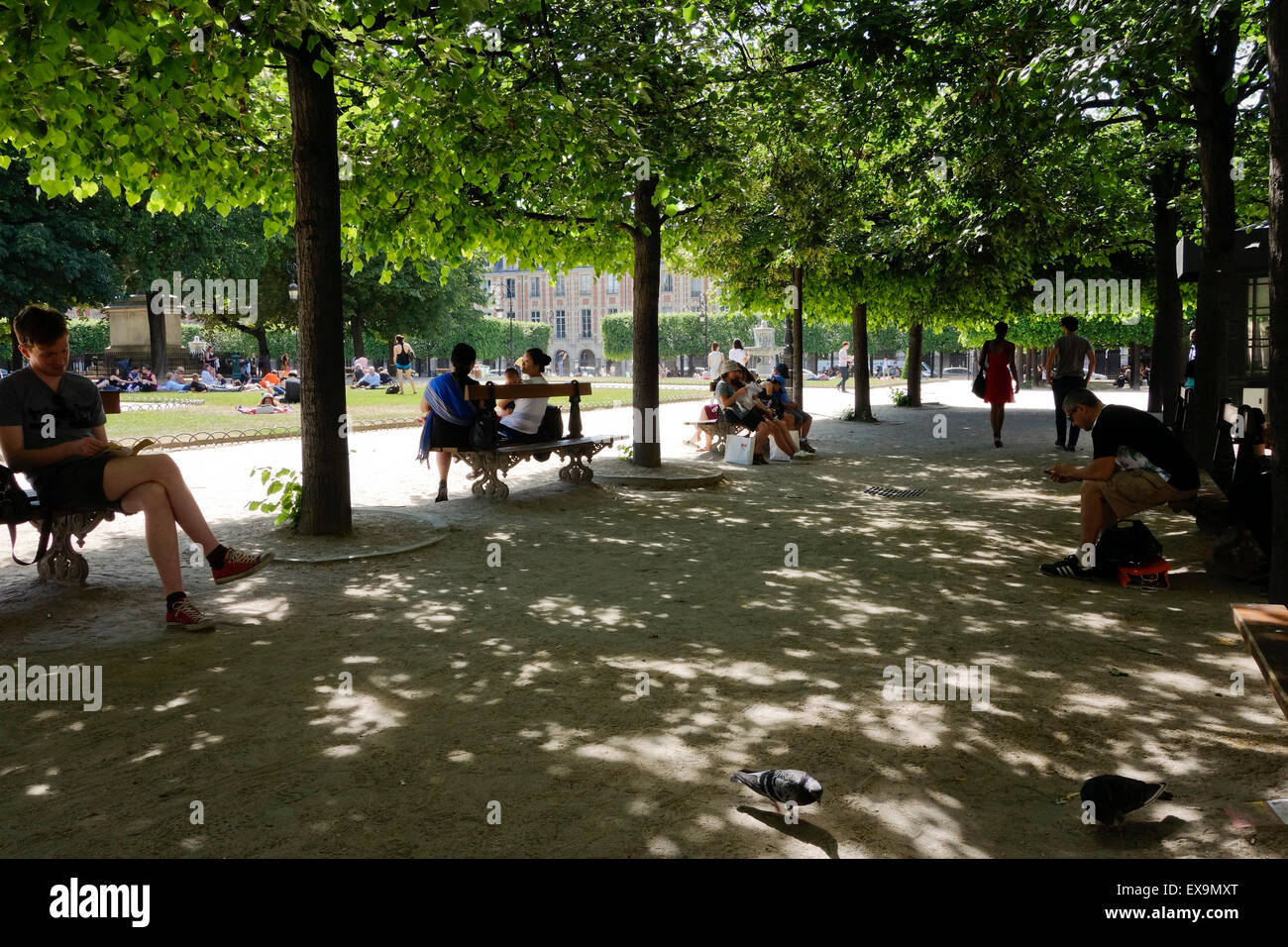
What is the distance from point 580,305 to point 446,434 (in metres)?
99.5

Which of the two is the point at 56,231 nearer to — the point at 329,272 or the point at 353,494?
the point at 353,494

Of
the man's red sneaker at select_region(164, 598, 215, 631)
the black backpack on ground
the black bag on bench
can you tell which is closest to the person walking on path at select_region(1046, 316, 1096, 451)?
the black backpack on ground

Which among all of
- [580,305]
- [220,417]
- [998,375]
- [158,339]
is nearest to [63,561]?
[998,375]

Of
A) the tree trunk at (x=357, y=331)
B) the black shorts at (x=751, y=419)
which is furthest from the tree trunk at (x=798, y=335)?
the tree trunk at (x=357, y=331)

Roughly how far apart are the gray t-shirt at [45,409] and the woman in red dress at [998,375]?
14195 millimetres

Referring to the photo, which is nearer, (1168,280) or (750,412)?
(750,412)

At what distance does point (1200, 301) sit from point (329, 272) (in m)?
9.15

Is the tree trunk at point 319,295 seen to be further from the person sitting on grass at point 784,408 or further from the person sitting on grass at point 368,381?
the person sitting on grass at point 368,381

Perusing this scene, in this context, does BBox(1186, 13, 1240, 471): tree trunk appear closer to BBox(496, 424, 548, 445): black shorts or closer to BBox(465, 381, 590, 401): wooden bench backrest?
BBox(465, 381, 590, 401): wooden bench backrest

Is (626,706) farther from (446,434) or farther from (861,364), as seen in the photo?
(861,364)

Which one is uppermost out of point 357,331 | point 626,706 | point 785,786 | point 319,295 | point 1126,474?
point 357,331

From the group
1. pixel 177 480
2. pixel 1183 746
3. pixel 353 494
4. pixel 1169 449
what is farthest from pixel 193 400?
pixel 1183 746

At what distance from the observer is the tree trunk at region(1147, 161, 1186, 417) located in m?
18.0

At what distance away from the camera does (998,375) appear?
56.0 feet
